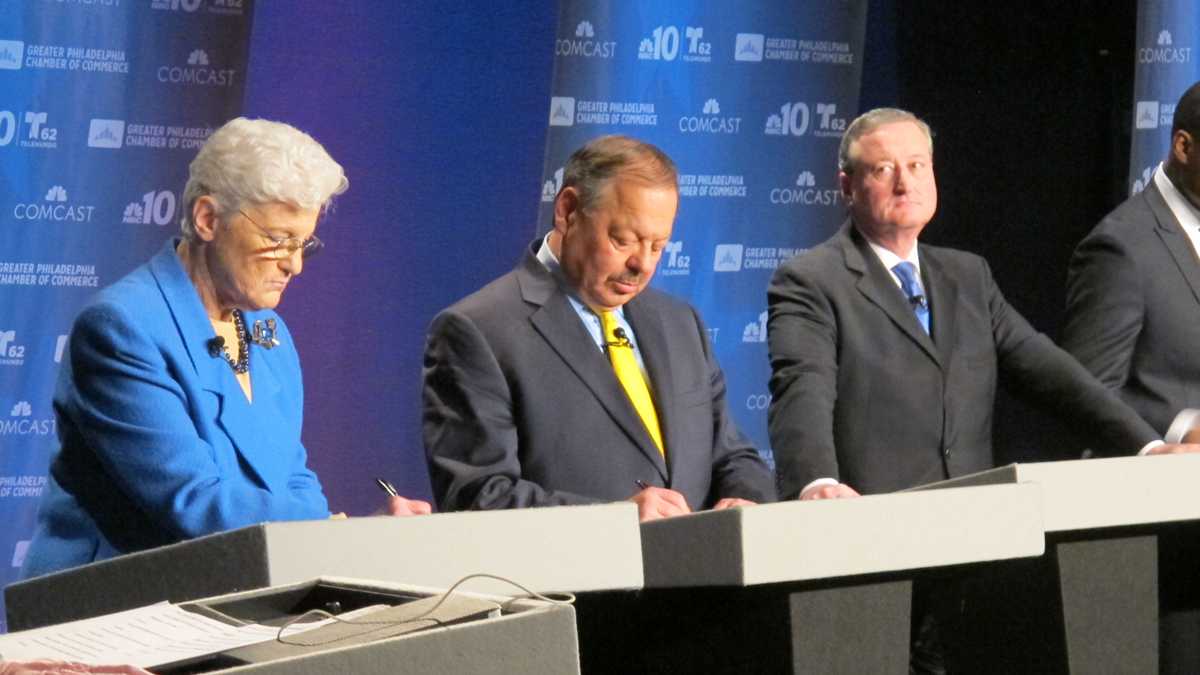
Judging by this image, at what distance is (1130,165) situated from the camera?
21.3ft

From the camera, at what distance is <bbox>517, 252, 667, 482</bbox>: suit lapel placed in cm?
346

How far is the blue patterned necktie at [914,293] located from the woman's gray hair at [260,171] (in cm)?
156

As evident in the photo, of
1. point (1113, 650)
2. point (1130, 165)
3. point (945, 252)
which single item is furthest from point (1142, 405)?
point (1130, 165)

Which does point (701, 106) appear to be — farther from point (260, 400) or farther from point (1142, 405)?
point (260, 400)

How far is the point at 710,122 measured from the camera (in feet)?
21.7

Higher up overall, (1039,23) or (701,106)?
(1039,23)

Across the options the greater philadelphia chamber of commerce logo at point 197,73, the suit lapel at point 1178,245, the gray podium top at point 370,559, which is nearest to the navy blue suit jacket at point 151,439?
the gray podium top at point 370,559

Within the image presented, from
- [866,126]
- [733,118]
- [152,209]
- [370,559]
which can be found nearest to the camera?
[370,559]

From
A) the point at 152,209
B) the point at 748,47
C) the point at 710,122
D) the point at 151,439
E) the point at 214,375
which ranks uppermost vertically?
the point at 748,47

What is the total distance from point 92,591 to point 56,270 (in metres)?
3.26

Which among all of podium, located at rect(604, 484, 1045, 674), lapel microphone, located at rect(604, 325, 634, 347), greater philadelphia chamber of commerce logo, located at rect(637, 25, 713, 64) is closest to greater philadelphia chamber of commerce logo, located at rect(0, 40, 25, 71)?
greater philadelphia chamber of commerce logo, located at rect(637, 25, 713, 64)

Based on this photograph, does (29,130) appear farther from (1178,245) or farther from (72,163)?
(1178,245)

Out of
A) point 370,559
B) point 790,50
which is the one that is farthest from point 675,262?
point 370,559

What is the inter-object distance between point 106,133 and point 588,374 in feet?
8.69
